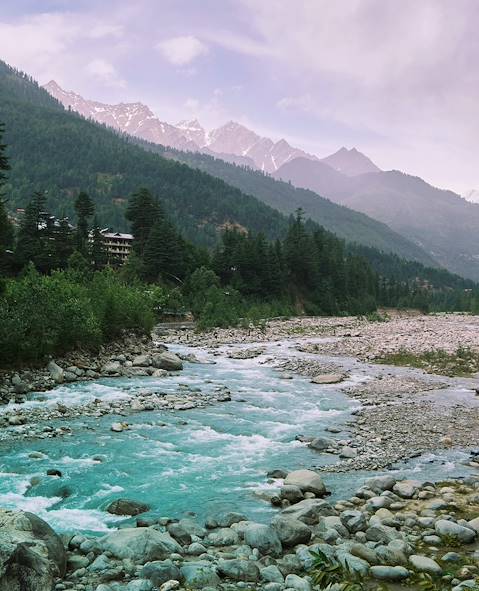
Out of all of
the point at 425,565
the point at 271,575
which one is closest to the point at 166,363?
the point at 271,575

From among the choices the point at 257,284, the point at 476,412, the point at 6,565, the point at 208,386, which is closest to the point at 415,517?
the point at 6,565

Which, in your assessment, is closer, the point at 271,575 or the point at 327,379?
the point at 271,575

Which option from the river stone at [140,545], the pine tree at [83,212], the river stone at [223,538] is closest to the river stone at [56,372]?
the river stone at [140,545]

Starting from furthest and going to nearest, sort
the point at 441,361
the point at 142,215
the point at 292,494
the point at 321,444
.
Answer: the point at 142,215, the point at 441,361, the point at 321,444, the point at 292,494

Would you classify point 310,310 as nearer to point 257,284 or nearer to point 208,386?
point 257,284

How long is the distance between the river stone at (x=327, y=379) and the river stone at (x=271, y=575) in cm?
2183

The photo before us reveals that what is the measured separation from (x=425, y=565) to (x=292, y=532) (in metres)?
2.56

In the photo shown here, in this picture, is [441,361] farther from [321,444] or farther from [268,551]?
[268,551]

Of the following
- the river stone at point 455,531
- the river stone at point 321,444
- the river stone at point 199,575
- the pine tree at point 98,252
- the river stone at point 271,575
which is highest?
the pine tree at point 98,252

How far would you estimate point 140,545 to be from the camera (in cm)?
943

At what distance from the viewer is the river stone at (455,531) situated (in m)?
10.2

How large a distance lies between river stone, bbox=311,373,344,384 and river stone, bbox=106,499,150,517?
19378 mm

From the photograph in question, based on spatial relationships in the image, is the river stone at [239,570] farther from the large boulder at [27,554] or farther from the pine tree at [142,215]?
the pine tree at [142,215]

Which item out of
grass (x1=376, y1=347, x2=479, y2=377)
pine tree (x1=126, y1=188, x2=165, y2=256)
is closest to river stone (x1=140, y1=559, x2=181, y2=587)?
grass (x1=376, y1=347, x2=479, y2=377)
